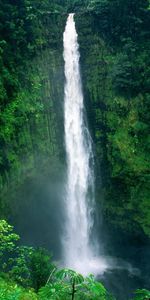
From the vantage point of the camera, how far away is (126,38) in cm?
1775

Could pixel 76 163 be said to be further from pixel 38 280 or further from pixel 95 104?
pixel 38 280

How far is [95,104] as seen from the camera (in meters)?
18.1

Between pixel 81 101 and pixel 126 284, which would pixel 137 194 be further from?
pixel 81 101

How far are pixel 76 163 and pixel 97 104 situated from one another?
3.25 metres

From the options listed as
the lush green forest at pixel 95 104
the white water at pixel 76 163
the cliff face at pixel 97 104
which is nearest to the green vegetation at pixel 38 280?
the white water at pixel 76 163

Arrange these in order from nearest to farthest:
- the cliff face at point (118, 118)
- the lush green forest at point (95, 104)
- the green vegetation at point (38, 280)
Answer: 1. the green vegetation at point (38, 280)
2. the lush green forest at point (95, 104)
3. the cliff face at point (118, 118)

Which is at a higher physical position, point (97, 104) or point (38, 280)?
point (97, 104)

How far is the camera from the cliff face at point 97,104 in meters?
15.8

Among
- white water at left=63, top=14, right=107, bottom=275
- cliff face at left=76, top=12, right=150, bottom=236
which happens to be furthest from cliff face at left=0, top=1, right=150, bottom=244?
white water at left=63, top=14, right=107, bottom=275

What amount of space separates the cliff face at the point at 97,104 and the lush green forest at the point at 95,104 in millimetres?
48

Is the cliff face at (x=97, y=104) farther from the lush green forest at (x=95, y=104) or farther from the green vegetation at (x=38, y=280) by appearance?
the green vegetation at (x=38, y=280)

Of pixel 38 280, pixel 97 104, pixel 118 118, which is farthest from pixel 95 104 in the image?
pixel 38 280

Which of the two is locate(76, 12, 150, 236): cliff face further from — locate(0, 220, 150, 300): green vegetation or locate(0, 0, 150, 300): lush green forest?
locate(0, 220, 150, 300): green vegetation

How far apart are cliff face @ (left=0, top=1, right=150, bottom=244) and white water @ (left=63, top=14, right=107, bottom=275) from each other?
14.0 inches
